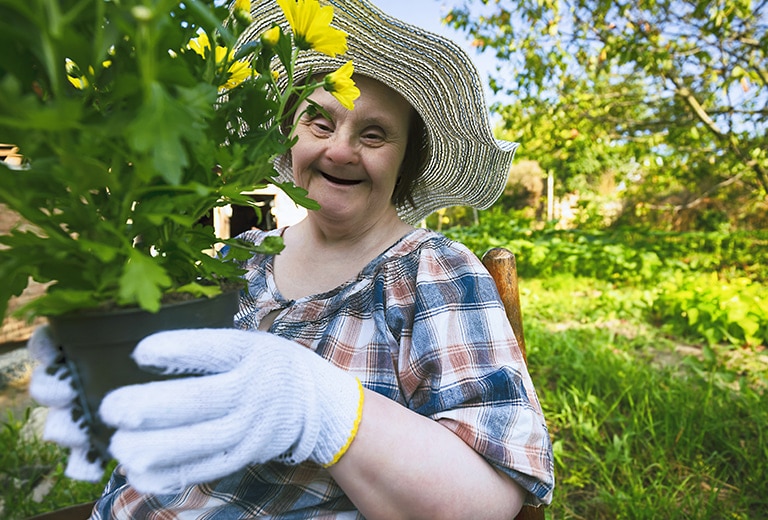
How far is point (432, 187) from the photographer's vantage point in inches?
67.3

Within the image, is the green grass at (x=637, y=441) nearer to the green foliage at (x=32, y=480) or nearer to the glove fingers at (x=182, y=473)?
the green foliage at (x=32, y=480)

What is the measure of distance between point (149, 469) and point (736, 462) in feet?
7.77

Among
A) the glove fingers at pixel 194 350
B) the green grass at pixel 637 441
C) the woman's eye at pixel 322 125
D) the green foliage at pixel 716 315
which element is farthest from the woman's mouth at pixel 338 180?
the green foliage at pixel 716 315

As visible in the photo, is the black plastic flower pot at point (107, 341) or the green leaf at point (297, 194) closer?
the black plastic flower pot at point (107, 341)

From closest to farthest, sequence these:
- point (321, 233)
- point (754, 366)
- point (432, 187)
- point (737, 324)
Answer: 1. point (321, 233)
2. point (432, 187)
3. point (754, 366)
4. point (737, 324)

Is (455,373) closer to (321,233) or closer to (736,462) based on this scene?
(321,233)

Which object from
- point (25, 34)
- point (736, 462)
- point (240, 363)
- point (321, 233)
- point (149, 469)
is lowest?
point (736, 462)

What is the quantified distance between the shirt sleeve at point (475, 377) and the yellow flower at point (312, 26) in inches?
21.1

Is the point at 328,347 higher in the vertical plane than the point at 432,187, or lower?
lower

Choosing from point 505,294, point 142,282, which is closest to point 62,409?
point 142,282

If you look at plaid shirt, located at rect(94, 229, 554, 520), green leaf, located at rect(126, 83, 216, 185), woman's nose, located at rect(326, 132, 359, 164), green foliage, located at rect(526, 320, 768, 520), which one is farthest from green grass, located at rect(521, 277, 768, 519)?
green leaf, located at rect(126, 83, 216, 185)

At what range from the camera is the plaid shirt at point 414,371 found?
979 mm

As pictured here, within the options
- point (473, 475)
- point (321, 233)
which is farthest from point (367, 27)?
point (473, 475)

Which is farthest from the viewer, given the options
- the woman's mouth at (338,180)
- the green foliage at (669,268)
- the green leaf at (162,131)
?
the green foliage at (669,268)
